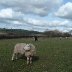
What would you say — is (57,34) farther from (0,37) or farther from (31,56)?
(31,56)

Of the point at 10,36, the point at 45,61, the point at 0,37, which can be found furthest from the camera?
the point at 10,36

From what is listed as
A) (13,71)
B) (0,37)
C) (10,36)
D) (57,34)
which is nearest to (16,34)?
(10,36)

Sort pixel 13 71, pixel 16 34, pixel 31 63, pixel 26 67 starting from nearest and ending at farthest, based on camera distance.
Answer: pixel 13 71 → pixel 26 67 → pixel 31 63 → pixel 16 34

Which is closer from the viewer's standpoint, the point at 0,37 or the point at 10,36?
the point at 0,37

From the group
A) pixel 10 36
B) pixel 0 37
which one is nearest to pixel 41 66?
pixel 0 37

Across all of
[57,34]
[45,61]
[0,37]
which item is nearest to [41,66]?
[45,61]

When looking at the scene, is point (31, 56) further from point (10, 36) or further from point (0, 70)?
point (10, 36)

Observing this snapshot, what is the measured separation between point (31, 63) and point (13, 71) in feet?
11.5

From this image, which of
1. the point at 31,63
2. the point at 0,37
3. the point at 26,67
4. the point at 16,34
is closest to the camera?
the point at 26,67

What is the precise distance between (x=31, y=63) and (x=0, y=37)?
4949 centimetres

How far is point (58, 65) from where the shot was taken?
75.4ft

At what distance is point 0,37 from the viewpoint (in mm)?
72250

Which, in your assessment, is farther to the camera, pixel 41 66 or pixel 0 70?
pixel 41 66

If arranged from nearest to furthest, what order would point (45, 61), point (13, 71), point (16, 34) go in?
point (13, 71)
point (45, 61)
point (16, 34)
